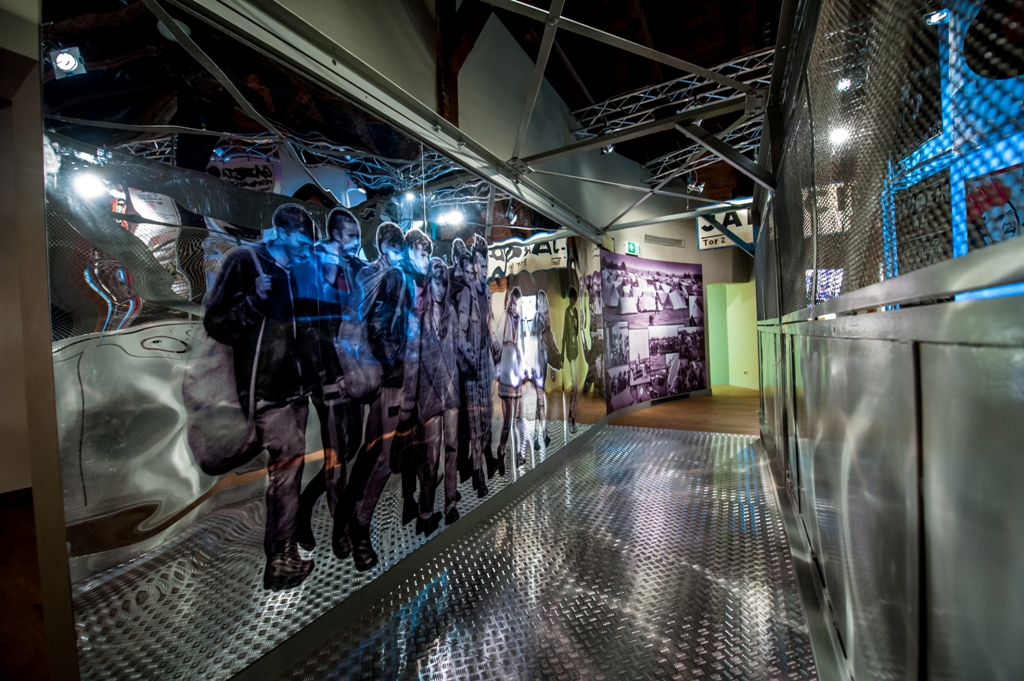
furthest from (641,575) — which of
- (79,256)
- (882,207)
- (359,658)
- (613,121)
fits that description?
(613,121)

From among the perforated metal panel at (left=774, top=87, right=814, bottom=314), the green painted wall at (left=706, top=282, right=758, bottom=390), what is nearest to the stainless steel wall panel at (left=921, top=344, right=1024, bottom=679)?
the perforated metal panel at (left=774, top=87, right=814, bottom=314)

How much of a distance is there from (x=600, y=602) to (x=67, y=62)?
324cm

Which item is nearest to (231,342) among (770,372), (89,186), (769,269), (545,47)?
(89,186)

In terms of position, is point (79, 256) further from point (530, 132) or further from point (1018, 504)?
point (530, 132)

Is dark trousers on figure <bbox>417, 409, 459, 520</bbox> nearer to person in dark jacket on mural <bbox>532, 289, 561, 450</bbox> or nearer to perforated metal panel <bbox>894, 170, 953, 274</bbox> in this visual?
person in dark jacket on mural <bbox>532, 289, 561, 450</bbox>

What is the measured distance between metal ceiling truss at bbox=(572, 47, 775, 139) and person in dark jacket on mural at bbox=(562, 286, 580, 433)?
113 inches

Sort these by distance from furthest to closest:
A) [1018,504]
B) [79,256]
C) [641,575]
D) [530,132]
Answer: [530,132] < [641,575] < [79,256] < [1018,504]

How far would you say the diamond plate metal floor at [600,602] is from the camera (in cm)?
196

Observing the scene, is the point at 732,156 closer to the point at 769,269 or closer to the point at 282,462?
the point at 769,269

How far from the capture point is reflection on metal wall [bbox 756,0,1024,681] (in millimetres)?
584

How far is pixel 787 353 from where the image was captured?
Result: 289 centimetres

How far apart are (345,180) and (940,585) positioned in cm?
261

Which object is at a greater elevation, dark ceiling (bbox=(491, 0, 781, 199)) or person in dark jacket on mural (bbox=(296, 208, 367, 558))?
dark ceiling (bbox=(491, 0, 781, 199))

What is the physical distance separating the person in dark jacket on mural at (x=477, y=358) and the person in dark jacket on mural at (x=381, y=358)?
687mm
